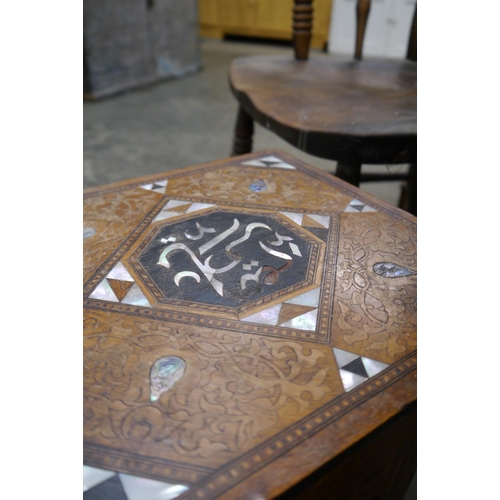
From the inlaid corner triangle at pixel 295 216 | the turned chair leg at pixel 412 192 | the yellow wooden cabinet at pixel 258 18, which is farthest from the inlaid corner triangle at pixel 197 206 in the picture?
the yellow wooden cabinet at pixel 258 18

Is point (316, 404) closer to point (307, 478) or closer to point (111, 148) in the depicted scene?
point (307, 478)

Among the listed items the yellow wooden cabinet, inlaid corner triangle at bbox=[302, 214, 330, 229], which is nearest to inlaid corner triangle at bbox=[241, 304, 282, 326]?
inlaid corner triangle at bbox=[302, 214, 330, 229]

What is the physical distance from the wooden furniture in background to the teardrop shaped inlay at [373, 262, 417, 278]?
8.79ft

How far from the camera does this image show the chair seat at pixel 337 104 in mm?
990

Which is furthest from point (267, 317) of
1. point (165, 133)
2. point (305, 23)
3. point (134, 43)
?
point (134, 43)

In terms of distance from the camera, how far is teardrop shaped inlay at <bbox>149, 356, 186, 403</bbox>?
0.46 meters

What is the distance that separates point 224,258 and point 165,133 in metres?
2.09

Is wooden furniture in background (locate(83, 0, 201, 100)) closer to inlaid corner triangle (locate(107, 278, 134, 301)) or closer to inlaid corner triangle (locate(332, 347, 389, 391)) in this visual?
inlaid corner triangle (locate(107, 278, 134, 301))

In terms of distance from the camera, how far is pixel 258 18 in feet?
13.9

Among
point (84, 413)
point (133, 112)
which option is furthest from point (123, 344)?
point (133, 112)

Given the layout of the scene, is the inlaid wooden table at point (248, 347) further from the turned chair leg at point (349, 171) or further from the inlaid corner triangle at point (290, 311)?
the turned chair leg at point (349, 171)

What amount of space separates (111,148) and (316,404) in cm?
221

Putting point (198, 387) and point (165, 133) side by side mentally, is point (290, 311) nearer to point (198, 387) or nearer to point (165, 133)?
point (198, 387)

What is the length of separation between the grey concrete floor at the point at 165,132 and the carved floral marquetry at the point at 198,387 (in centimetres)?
160
